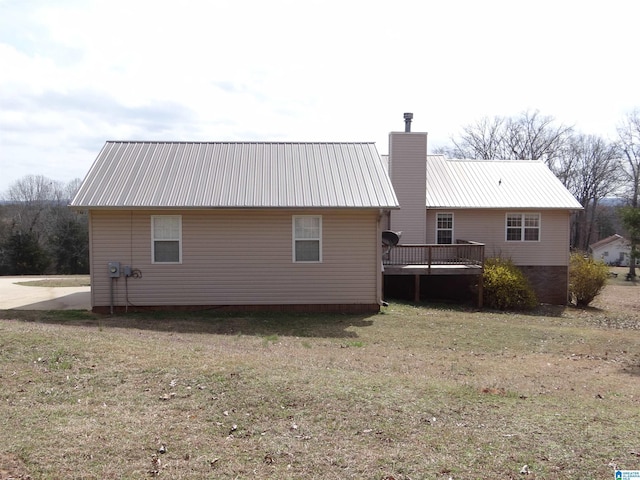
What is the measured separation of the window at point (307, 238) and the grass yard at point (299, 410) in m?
3.66

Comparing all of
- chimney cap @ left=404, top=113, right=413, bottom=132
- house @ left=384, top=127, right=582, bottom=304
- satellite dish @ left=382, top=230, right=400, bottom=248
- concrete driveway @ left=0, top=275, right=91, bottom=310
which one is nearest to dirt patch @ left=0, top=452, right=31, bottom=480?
concrete driveway @ left=0, top=275, right=91, bottom=310

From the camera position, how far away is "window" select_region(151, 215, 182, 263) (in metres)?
13.5

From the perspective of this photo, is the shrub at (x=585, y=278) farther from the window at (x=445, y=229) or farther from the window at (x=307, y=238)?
the window at (x=307, y=238)

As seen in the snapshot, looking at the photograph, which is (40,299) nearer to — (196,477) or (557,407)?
(196,477)

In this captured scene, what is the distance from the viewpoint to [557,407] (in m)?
6.34

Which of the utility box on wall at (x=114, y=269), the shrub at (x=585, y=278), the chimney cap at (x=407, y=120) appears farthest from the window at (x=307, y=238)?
the shrub at (x=585, y=278)

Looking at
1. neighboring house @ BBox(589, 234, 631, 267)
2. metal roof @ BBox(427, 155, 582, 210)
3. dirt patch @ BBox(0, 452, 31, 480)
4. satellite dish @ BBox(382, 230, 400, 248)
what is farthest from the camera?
neighboring house @ BBox(589, 234, 631, 267)

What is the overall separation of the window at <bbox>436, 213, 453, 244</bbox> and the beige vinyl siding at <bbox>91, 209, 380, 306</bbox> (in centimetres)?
799

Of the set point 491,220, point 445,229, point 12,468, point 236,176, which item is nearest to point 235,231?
point 236,176

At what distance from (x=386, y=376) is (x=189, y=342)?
157 inches

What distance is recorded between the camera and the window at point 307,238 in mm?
13805

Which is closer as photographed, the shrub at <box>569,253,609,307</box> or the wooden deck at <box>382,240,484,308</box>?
the wooden deck at <box>382,240,484,308</box>

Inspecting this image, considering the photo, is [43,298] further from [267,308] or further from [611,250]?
[611,250]

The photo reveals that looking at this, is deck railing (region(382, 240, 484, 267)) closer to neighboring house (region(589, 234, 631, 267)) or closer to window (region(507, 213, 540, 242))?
window (region(507, 213, 540, 242))
